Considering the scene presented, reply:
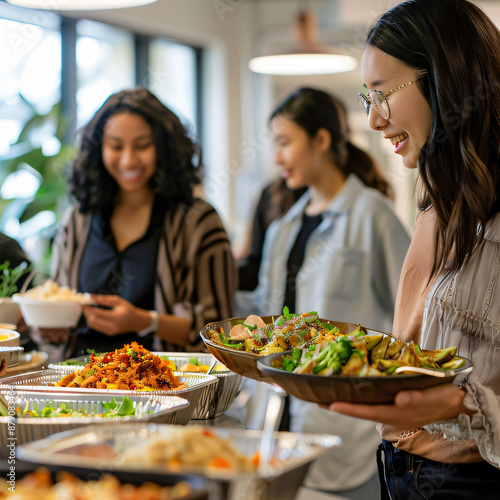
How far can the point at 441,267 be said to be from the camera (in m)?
1.24

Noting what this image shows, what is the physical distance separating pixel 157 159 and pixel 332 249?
1.09m

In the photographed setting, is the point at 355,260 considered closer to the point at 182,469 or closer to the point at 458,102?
the point at 458,102

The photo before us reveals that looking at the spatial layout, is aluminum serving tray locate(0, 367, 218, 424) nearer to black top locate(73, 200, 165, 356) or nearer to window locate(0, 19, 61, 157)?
black top locate(73, 200, 165, 356)

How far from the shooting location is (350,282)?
2938 mm

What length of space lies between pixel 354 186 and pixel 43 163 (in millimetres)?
1530

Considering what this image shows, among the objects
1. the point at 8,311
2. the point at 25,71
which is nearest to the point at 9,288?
the point at 8,311

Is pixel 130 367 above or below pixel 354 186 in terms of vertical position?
below

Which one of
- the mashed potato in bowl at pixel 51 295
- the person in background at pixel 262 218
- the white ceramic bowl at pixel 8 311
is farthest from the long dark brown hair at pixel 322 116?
the white ceramic bowl at pixel 8 311

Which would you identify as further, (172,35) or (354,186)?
(172,35)

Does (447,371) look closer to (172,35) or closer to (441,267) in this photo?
(441,267)

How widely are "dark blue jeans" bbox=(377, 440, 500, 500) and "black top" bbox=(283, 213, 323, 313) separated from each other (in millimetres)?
1797

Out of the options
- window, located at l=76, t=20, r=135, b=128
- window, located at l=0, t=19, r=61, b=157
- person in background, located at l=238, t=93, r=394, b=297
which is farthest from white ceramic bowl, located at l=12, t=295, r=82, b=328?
window, located at l=76, t=20, r=135, b=128

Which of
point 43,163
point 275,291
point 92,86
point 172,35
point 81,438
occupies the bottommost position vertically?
point 275,291

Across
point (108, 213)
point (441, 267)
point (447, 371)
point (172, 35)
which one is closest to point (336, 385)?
point (447, 371)
